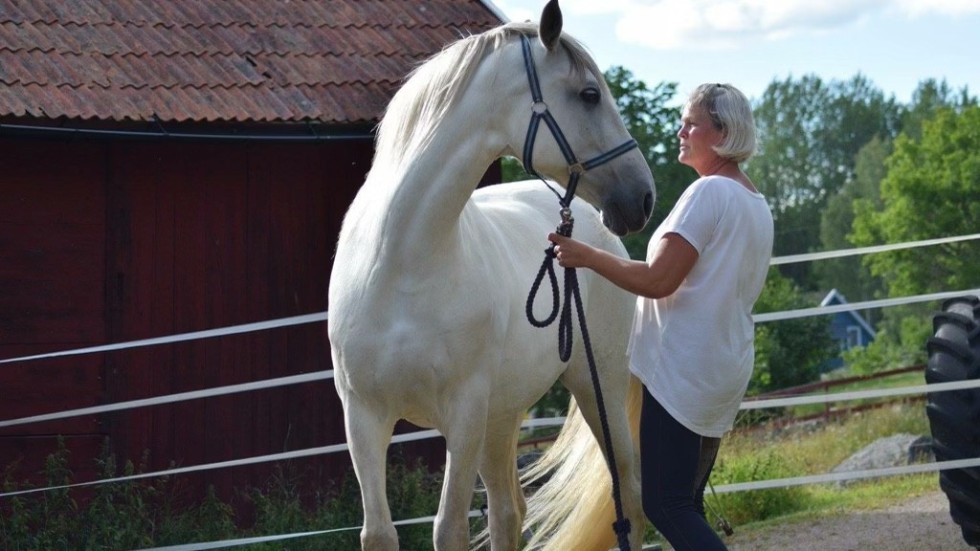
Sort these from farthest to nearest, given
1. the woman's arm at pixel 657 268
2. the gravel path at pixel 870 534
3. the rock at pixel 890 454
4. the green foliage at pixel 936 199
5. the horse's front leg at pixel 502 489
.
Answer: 1. the green foliage at pixel 936 199
2. the rock at pixel 890 454
3. the gravel path at pixel 870 534
4. the horse's front leg at pixel 502 489
5. the woman's arm at pixel 657 268

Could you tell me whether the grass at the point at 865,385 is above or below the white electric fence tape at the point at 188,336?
below

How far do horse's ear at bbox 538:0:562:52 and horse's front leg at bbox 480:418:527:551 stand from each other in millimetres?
1643

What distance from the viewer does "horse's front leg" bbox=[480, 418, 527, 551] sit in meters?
4.94

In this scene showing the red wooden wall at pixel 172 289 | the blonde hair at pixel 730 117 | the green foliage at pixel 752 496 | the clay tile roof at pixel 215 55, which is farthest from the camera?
the green foliage at pixel 752 496

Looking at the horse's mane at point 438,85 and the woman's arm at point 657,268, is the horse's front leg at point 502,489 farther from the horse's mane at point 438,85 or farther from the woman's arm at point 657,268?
the woman's arm at point 657,268

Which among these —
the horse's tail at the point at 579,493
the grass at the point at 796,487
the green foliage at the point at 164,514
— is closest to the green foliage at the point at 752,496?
the grass at the point at 796,487

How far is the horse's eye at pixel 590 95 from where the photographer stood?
3.80 meters

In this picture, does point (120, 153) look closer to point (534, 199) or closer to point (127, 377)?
point (127, 377)

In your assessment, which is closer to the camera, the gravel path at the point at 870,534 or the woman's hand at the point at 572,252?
the woman's hand at the point at 572,252

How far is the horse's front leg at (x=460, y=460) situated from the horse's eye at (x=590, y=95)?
934mm

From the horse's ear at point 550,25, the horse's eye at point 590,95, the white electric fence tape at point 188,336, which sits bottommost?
the white electric fence tape at point 188,336

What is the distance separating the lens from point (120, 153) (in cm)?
725

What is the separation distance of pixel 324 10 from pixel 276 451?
2.85 m

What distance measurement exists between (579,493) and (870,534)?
2.26m
